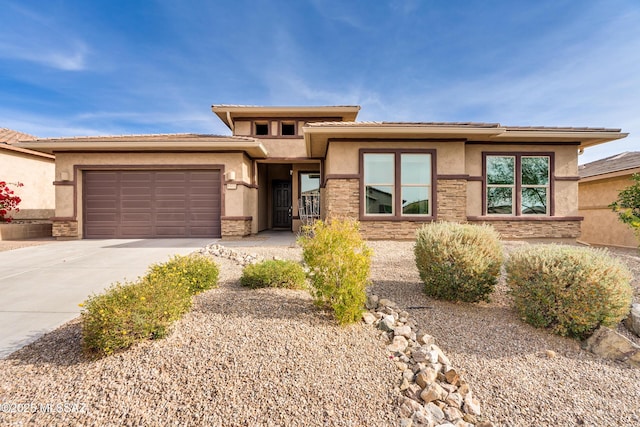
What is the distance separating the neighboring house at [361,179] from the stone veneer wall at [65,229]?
0.11 feet

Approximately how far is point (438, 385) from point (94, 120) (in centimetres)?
2370

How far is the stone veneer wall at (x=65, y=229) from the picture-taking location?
30.2ft

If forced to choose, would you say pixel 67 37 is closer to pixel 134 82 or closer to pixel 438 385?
pixel 134 82

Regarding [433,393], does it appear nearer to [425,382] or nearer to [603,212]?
[425,382]

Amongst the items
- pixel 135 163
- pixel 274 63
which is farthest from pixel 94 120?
pixel 274 63

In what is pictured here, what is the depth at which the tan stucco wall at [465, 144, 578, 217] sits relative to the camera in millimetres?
8953

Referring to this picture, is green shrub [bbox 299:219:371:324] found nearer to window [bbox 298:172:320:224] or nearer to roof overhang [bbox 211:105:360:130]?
window [bbox 298:172:320:224]

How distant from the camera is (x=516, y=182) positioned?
9.00m

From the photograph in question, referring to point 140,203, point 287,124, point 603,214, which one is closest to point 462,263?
point 140,203

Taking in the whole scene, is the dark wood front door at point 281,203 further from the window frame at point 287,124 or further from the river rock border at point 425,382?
the river rock border at point 425,382

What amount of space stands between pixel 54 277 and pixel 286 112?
936 centimetres

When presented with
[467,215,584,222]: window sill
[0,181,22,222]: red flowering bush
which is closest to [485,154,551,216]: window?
[467,215,584,222]: window sill

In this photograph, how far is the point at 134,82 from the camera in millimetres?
12945

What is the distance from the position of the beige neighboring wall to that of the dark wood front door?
12455 millimetres
